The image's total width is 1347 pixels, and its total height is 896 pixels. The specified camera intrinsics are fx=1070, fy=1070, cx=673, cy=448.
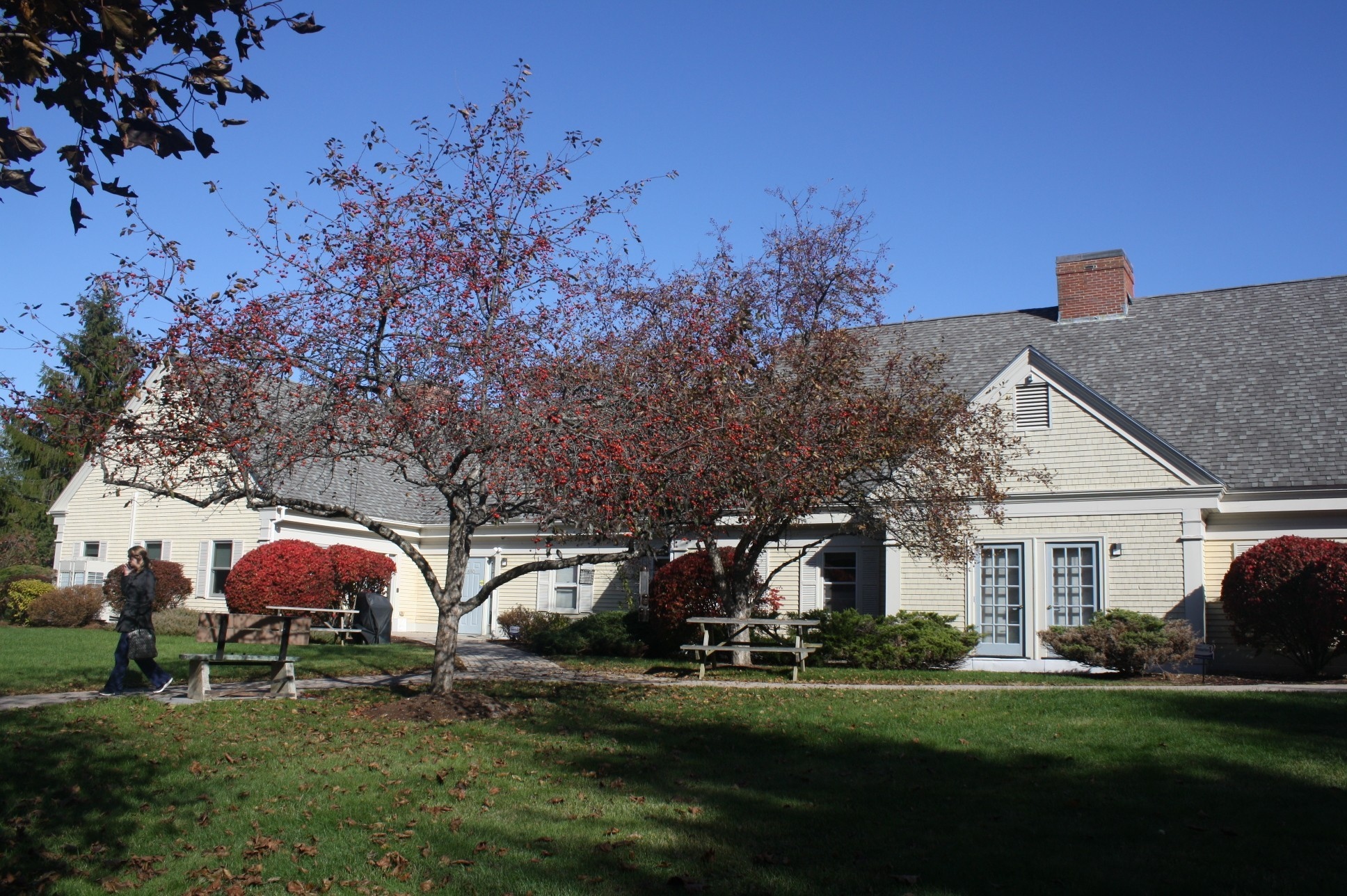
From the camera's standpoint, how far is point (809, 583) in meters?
21.9

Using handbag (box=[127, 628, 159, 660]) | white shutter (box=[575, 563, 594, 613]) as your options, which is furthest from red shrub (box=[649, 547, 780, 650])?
handbag (box=[127, 628, 159, 660])

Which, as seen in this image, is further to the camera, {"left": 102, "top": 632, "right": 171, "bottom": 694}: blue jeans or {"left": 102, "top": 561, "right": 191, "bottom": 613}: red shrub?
{"left": 102, "top": 561, "right": 191, "bottom": 613}: red shrub

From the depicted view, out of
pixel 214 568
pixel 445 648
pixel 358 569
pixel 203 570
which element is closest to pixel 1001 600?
pixel 445 648

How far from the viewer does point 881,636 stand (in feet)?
57.8

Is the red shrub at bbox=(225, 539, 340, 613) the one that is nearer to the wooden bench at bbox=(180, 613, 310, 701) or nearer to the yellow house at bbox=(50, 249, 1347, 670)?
the yellow house at bbox=(50, 249, 1347, 670)

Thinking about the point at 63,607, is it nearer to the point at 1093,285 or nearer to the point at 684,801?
the point at 684,801

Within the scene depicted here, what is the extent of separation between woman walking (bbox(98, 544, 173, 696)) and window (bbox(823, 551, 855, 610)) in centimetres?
1306

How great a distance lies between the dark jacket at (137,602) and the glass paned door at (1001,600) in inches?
529

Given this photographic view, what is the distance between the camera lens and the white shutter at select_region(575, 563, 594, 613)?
25.5 m

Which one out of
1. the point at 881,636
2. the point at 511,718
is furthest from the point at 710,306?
the point at 511,718

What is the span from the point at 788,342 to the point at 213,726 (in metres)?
9.79

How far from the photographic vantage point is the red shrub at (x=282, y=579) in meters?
22.6

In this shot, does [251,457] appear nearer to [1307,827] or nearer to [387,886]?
[387,886]

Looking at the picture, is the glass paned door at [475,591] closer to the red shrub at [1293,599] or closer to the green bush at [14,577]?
the green bush at [14,577]
